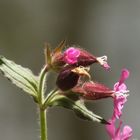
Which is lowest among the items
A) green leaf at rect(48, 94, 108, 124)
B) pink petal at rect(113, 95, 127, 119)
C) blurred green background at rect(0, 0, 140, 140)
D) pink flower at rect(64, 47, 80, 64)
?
blurred green background at rect(0, 0, 140, 140)

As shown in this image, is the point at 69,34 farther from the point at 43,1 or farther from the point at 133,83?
the point at 43,1

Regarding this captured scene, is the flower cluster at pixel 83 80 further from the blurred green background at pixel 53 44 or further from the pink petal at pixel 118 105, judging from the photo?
the blurred green background at pixel 53 44

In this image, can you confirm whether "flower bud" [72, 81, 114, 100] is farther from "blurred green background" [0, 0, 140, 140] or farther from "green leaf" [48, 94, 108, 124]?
"blurred green background" [0, 0, 140, 140]

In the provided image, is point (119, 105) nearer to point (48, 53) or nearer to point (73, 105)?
point (73, 105)

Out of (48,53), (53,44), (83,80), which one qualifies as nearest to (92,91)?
(83,80)

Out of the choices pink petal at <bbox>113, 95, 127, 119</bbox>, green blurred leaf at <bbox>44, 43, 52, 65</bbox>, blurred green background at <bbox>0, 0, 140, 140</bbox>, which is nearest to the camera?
pink petal at <bbox>113, 95, 127, 119</bbox>

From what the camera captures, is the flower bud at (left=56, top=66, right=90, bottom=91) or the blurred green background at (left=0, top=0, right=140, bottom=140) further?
the blurred green background at (left=0, top=0, right=140, bottom=140)

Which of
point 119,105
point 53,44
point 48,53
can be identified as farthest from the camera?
point 53,44

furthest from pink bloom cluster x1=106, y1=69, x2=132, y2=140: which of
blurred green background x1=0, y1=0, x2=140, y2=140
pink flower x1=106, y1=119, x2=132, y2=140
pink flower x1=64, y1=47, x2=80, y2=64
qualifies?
blurred green background x1=0, y1=0, x2=140, y2=140
